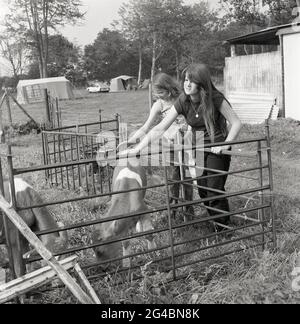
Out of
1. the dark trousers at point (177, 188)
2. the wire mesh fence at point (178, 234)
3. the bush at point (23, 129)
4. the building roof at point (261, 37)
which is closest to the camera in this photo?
the wire mesh fence at point (178, 234)

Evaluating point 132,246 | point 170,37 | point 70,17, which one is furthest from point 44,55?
point 132,246

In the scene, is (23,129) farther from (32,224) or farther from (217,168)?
(32,224)

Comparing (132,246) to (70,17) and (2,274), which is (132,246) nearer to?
(2,274)

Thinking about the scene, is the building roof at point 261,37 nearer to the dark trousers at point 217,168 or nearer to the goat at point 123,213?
the dark trousers at point 217,168

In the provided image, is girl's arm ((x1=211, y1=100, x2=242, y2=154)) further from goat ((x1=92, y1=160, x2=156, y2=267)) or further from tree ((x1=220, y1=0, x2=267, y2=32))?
tree ((x1=220, y1=0, x2=267, y2=32))

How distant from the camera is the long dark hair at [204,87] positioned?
4176 millimetres

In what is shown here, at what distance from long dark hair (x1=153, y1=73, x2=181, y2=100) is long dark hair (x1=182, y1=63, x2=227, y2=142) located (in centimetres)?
63

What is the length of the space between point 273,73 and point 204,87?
1130 cm

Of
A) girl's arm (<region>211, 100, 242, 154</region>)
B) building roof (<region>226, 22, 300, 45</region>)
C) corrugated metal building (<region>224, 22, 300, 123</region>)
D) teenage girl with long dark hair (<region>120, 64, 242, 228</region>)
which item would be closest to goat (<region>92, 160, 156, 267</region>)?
teenage girl with long dark hair (<region>120, 64, 242, 228</region>)

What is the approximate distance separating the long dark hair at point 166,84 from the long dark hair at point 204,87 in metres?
0.63

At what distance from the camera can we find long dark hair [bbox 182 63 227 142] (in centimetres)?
418

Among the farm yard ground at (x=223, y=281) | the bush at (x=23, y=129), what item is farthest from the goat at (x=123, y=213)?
the bush at (x=23, y=129)

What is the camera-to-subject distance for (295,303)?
9.83ft
